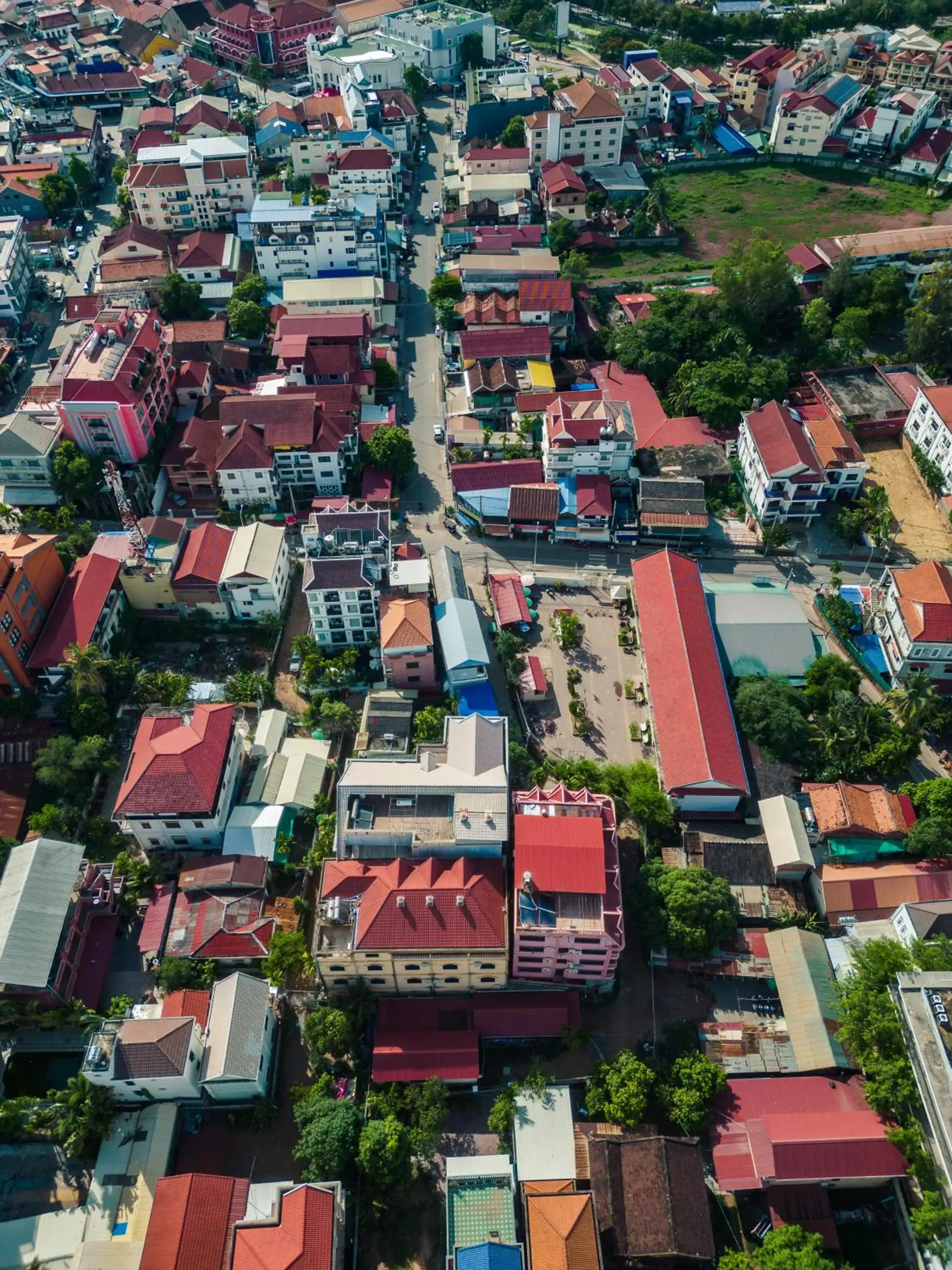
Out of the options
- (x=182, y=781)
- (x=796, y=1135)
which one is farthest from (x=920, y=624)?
(x=182, y=781)

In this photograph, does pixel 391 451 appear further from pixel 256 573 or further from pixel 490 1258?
pixel 490 1258

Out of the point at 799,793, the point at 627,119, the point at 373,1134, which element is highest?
the point at 627,119

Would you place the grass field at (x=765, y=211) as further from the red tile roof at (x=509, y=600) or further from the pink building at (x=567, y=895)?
the pink building at (x=567, y=895)

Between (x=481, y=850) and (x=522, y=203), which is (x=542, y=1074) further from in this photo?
(x=522, y=203)

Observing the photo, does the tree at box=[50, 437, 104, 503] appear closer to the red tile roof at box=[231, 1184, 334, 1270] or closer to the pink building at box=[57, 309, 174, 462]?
the pink building at box=[57, 309, 174, 462]

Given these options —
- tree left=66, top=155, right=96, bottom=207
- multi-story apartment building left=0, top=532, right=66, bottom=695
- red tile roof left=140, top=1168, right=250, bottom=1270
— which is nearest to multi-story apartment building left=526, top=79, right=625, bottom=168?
tree left=66, top=155, right=96, bottom=207

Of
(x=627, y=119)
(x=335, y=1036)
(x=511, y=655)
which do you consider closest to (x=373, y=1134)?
(x=335, y=1036)

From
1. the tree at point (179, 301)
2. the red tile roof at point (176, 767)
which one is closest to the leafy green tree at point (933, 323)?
the tree at point (179, 301)
